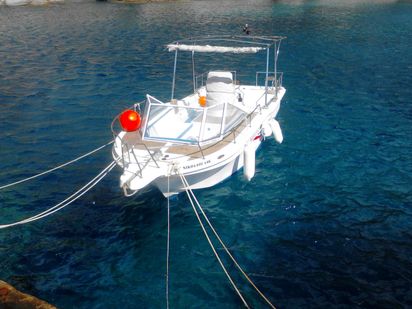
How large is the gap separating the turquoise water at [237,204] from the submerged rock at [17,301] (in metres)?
1.14

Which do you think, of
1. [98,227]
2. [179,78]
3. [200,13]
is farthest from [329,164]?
[200,13]

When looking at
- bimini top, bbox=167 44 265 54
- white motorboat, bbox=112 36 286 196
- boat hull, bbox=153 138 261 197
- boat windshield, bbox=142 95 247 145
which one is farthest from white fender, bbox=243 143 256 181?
bimini top, bbox=167 44 265 54

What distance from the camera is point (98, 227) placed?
1413 cm

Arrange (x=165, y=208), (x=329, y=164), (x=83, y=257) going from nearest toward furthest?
(x=83, y=257)
(x=165, y=208)
(x=329, y=164)

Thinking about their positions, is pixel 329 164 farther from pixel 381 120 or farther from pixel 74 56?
pixel 74 56

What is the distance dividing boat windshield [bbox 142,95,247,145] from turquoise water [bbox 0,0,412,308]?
246 centimetres

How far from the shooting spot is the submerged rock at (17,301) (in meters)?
9.88

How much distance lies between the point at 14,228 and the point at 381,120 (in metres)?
20.6

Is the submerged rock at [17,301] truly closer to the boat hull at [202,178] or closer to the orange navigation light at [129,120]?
the boat hull at [202,178]

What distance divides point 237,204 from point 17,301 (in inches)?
339

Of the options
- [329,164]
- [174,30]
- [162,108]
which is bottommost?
[329,164]

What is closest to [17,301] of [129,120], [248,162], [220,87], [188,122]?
[129,120]

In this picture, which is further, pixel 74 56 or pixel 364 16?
pixel 364 16

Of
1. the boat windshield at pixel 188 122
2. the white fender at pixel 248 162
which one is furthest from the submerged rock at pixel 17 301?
the white fender at pixel 248 162
